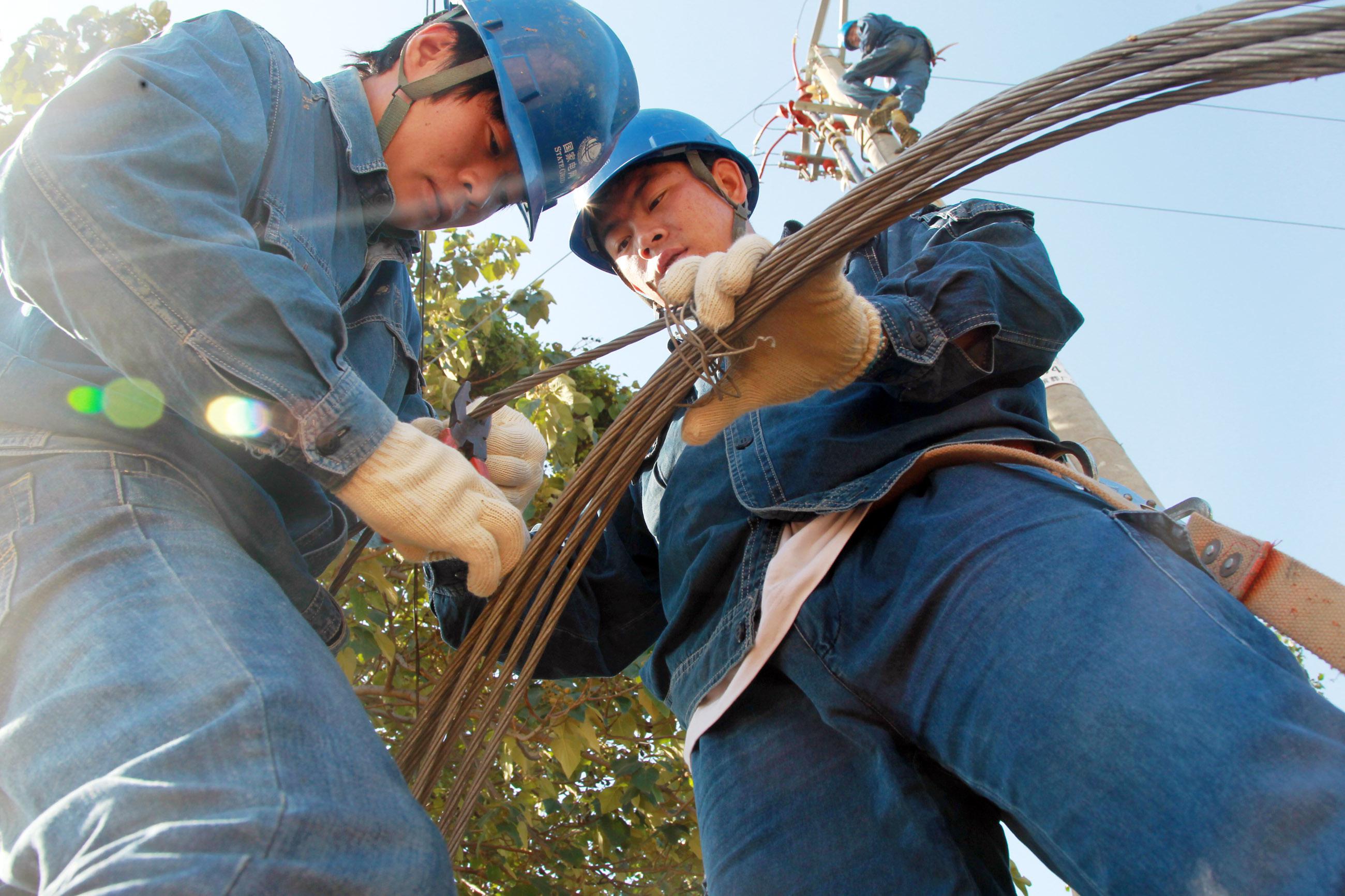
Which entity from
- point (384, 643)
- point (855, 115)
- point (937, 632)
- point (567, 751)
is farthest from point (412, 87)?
point (855, 115)

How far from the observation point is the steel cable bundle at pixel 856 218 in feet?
4.01

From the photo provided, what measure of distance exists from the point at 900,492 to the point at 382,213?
1.00m

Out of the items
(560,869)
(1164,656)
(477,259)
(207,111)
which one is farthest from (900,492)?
(477,259)

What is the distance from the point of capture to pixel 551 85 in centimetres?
183

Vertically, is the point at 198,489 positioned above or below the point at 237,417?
below

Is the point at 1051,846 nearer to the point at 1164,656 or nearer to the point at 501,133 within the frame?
the point at 1164,656

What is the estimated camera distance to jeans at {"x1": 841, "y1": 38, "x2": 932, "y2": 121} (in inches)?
211

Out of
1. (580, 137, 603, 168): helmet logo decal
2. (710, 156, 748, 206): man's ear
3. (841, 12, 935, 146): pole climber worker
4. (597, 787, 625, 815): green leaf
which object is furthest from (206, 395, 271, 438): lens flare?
(841, 12, 935, 146): pole climber worker

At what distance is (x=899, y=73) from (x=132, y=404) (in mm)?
5095

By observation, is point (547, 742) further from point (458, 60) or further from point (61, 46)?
point (61, 46)

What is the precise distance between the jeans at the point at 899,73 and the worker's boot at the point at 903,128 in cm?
40

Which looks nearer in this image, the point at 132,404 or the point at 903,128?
the point at 132,404

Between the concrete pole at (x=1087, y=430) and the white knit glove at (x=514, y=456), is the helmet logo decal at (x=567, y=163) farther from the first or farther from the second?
the concrete pole at (x=1087, y=430)

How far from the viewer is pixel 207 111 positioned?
129cm
